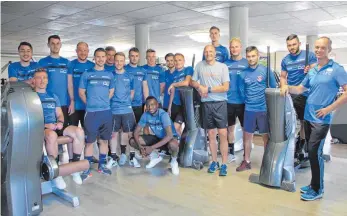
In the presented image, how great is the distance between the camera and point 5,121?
2.38m

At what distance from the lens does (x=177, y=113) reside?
14.9ft

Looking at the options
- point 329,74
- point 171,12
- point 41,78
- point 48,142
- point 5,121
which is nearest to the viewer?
point 5,121

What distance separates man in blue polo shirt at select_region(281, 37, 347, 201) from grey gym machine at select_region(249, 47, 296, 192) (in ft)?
0.78

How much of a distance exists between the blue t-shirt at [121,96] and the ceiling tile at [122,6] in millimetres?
2449

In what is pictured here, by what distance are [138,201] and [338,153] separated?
3.34 meters

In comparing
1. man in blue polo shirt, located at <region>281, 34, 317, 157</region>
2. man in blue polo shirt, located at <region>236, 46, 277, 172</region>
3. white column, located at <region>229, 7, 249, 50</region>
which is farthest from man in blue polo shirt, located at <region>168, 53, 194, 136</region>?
white column, located at <region>229, 7, 249, 50</region>

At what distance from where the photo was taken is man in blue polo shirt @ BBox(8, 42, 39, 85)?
3.69 m

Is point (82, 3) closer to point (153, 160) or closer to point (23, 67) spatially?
point (23, 67)

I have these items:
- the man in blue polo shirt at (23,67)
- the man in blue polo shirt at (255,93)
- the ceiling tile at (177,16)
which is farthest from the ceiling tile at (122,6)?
the man in blue polo shirt at (255,93)

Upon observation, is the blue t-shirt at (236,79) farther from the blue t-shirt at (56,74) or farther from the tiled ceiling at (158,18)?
the tiled ceiling at (158,18)

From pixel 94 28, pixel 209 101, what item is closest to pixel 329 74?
pixel 209 101

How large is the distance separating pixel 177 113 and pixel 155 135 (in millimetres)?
564

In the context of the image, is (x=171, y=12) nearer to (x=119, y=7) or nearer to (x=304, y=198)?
(x=119, y=7)

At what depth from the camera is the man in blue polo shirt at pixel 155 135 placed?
13.0ft
